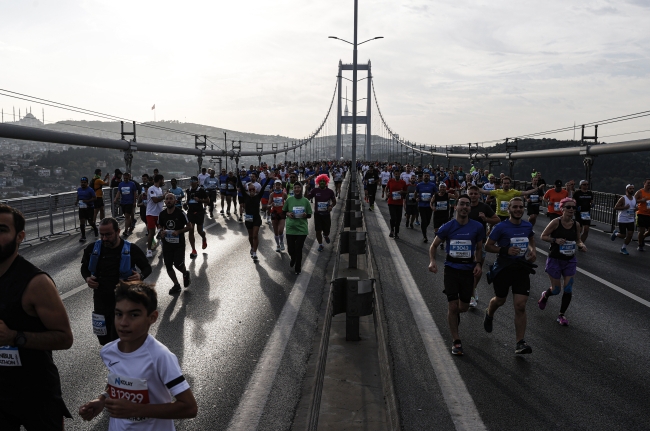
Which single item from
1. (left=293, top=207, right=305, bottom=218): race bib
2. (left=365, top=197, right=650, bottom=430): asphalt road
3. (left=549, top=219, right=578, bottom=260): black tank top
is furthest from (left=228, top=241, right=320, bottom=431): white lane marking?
(left=549, top=219, right=578, bottom=260): black tank top

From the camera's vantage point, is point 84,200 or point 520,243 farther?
point 84,200

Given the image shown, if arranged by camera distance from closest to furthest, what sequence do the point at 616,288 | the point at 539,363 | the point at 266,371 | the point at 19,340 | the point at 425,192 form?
the point at 19,340
the point at 266,371
the point at 539,363
the point at 616,288
the point at 425,192

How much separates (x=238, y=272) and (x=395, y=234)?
598cm

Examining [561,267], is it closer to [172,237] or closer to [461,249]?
[461,249]

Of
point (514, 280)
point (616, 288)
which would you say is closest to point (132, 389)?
point (514, 280)

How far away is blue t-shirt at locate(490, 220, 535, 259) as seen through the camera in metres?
6.77

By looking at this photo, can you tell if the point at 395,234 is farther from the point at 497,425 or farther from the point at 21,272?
the point at 21,272

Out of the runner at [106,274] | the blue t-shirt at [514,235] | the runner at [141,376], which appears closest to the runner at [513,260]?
the blue t-shirt at [514,235]

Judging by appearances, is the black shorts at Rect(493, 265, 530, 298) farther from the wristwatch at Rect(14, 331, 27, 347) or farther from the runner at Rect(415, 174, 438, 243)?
the runner at Rect(415, 174, 438, 243)

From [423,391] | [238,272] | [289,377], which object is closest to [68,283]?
[238,272]

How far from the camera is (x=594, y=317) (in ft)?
26.5

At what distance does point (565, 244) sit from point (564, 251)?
0.30ft

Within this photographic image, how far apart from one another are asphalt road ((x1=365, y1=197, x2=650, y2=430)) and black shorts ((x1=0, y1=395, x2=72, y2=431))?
2564 mm

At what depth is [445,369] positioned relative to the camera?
5.88 m
